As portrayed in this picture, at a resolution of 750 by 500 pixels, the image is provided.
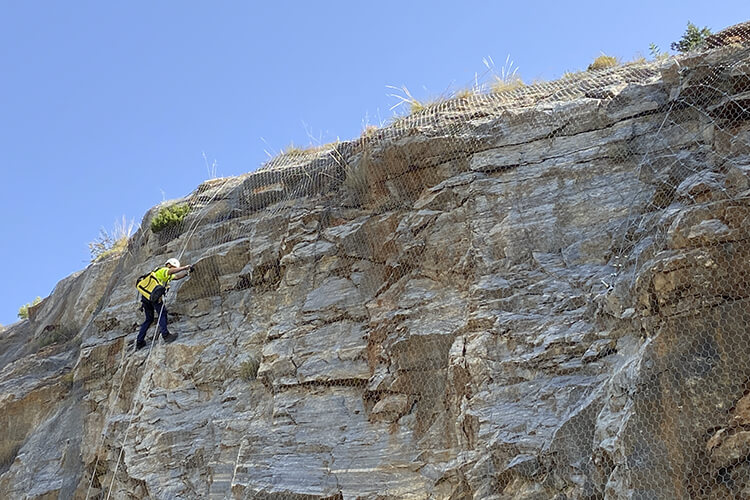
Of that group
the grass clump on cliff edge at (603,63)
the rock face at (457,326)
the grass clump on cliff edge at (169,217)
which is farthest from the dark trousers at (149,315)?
the grass clump on cliff edge at (603,63)

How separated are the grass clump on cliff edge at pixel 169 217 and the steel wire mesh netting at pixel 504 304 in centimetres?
130

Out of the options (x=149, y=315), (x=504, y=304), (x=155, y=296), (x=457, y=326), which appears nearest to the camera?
(x=504, y=304)

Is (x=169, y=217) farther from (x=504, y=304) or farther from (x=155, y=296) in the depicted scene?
(x=504, y=304)

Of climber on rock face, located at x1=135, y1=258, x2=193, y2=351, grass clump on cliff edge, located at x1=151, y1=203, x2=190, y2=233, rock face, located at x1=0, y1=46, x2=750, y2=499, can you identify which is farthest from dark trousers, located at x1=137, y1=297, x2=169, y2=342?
grass clump on cliff edge, located at x1=151, y1=203, x2=190, y2=233

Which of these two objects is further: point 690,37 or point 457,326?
point 690,37

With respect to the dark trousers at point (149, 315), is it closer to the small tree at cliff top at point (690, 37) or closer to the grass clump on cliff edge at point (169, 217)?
the grass clump on cliff edge at point (169, 217)

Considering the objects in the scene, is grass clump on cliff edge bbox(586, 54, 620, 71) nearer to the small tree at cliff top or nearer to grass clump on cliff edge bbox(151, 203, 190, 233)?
the small tree at cliff top

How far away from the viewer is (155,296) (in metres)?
10.8

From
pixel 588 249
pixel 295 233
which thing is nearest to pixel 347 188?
pixel 295 233

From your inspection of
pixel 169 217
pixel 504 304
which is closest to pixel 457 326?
pixel 504 304

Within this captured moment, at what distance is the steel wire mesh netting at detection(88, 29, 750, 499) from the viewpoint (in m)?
6.32

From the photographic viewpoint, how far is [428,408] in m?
7.99

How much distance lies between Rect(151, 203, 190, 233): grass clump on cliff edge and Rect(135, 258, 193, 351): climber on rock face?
1777 millimetres

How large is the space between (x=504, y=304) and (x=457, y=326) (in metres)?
0.56
